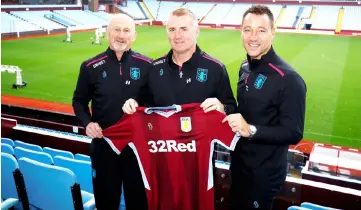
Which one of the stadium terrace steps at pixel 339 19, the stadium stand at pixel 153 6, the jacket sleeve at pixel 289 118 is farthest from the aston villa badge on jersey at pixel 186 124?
the stadium stand at pixel 153 6

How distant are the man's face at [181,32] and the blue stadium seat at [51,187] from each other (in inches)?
55.8

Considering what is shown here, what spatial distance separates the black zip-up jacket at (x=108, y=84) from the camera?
11.5 ft

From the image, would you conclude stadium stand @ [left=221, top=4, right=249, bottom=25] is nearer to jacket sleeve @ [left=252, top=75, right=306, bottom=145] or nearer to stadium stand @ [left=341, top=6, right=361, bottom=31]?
stadium stand @ [left=341, top=6, right=361, bottom=31]

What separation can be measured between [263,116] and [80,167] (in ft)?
7.31

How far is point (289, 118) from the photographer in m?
2.62

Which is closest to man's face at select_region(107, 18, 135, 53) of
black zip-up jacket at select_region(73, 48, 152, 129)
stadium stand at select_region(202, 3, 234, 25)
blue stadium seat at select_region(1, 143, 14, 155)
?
black zip-up jacket at select_region(73, 48, 152, 129)

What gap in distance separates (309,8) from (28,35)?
30.5m

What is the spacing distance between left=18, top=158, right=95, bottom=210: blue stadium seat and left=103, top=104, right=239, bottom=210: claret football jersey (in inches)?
19.1

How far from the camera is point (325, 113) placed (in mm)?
10477

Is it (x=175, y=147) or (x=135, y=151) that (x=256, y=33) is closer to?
(x=175, y=147)

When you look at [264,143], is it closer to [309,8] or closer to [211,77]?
[211,77]

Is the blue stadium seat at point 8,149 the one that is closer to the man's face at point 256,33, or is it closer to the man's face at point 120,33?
the man's face at point 120,33

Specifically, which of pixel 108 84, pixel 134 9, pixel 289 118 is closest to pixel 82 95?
pixel 108 84

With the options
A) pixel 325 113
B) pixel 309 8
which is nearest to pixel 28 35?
pixel 325 113
